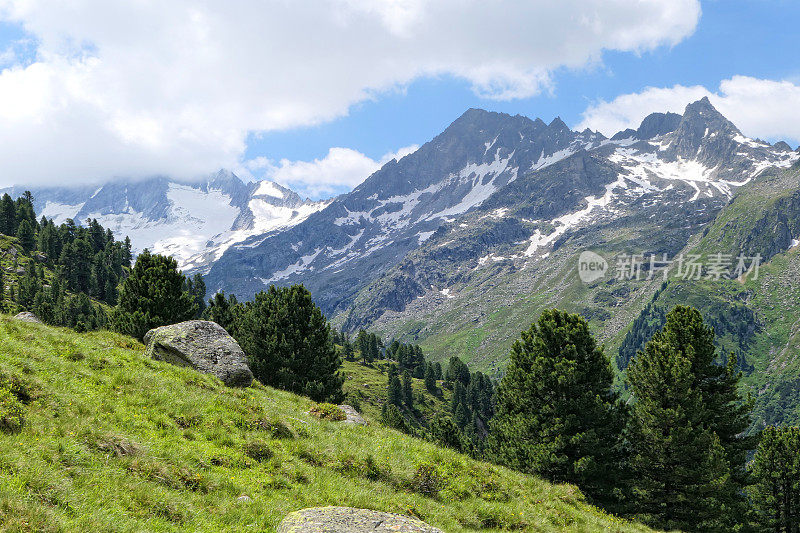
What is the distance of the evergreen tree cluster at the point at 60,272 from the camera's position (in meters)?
110

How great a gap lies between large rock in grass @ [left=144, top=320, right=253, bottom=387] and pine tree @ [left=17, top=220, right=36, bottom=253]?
516 feet

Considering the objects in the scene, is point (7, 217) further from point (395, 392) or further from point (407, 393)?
point (407, 393)

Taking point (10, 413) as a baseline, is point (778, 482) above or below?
below

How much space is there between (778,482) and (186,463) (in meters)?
56.8

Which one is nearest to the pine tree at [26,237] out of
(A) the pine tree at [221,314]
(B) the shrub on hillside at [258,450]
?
(A) the pine tree at [221,314]

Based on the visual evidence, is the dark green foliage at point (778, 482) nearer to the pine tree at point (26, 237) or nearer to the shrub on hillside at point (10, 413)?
the shrub on hillside at point (10, 413)

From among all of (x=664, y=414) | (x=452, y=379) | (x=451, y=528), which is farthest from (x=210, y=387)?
(x=452, y=379)

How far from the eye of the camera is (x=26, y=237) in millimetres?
145875

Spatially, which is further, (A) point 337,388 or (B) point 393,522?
(A) point 337,388

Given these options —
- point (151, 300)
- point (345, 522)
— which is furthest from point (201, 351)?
point (151, 300)

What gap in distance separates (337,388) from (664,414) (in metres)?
32.3

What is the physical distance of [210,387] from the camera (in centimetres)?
2258

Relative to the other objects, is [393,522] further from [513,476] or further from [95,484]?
[513,476]

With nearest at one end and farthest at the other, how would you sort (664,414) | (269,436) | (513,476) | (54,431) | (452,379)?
(54,431), (269,436), (513,476), (664,414), (452,379)
